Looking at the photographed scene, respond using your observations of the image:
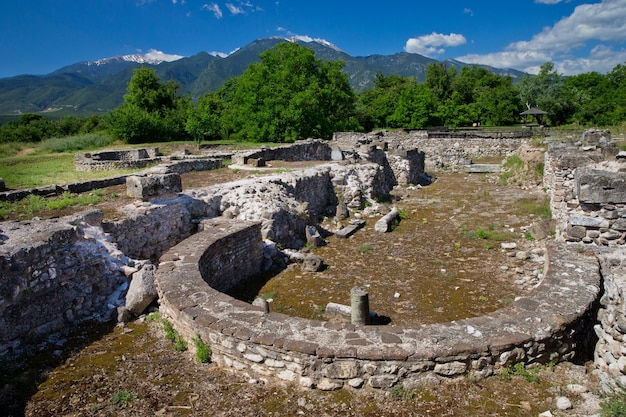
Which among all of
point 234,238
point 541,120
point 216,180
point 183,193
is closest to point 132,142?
point 216,180

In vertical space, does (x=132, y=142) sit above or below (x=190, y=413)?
above

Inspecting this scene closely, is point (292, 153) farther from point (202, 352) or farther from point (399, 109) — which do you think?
point (399, 109)

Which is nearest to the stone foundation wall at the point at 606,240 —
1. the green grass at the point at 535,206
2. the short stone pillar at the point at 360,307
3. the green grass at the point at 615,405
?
the green grass at the point at 615,405

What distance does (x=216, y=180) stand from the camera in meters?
14.0

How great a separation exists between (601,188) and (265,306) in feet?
19.1

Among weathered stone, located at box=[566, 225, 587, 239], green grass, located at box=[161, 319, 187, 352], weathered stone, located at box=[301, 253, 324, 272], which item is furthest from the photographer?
weathered stone, located at box=[301, 253, 324, 272]

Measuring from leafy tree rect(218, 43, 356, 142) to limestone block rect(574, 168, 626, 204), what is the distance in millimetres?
23924

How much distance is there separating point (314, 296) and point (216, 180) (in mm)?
7492

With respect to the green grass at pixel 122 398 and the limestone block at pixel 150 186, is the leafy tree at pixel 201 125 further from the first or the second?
the green grass at pixel 122 398

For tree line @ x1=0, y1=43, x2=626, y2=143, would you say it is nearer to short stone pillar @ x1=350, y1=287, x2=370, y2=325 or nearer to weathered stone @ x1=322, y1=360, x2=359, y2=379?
short stone pillar @ x1=350, y1=287, x2=370, y2=325

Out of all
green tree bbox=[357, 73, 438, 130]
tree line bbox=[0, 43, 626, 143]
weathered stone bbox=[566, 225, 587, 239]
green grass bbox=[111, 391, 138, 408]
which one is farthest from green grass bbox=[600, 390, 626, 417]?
green tree bbox=[357, 73, 438, 130]

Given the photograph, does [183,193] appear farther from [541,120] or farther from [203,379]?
[541,120]

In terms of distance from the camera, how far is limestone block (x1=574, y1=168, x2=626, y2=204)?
6512 mm

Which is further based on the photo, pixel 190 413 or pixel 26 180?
pixel 26 180
